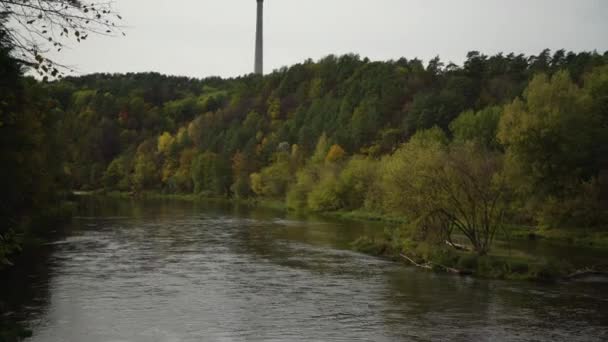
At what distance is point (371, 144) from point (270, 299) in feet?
287

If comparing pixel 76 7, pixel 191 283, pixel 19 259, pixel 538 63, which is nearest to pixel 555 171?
pixel 191 283

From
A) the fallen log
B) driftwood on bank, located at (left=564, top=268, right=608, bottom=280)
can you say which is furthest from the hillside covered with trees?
driftwood on bank, located at (left=564, top=268, right=608, bottom=280)

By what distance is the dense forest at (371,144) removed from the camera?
137 ft

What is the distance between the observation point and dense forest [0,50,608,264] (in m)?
41.7

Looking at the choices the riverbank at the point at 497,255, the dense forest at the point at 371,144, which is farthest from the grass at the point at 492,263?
the dense forest at the point at 371,144

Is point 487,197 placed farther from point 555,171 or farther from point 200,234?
point 200,234

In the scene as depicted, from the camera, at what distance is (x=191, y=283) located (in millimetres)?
34688

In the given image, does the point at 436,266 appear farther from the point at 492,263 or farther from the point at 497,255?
the point at 497,255

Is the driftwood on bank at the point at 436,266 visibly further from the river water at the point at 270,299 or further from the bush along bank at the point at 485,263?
the river water at the point at 270,299

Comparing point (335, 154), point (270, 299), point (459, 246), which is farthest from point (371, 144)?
point (270, 299)

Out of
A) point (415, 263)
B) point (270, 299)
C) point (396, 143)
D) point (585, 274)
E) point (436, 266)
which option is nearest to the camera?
point (270, 299)

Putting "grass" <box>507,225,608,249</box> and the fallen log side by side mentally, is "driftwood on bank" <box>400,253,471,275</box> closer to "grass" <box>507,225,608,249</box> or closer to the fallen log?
the fallen log

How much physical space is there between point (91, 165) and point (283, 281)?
13380 centimetres

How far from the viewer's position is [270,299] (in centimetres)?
3062
